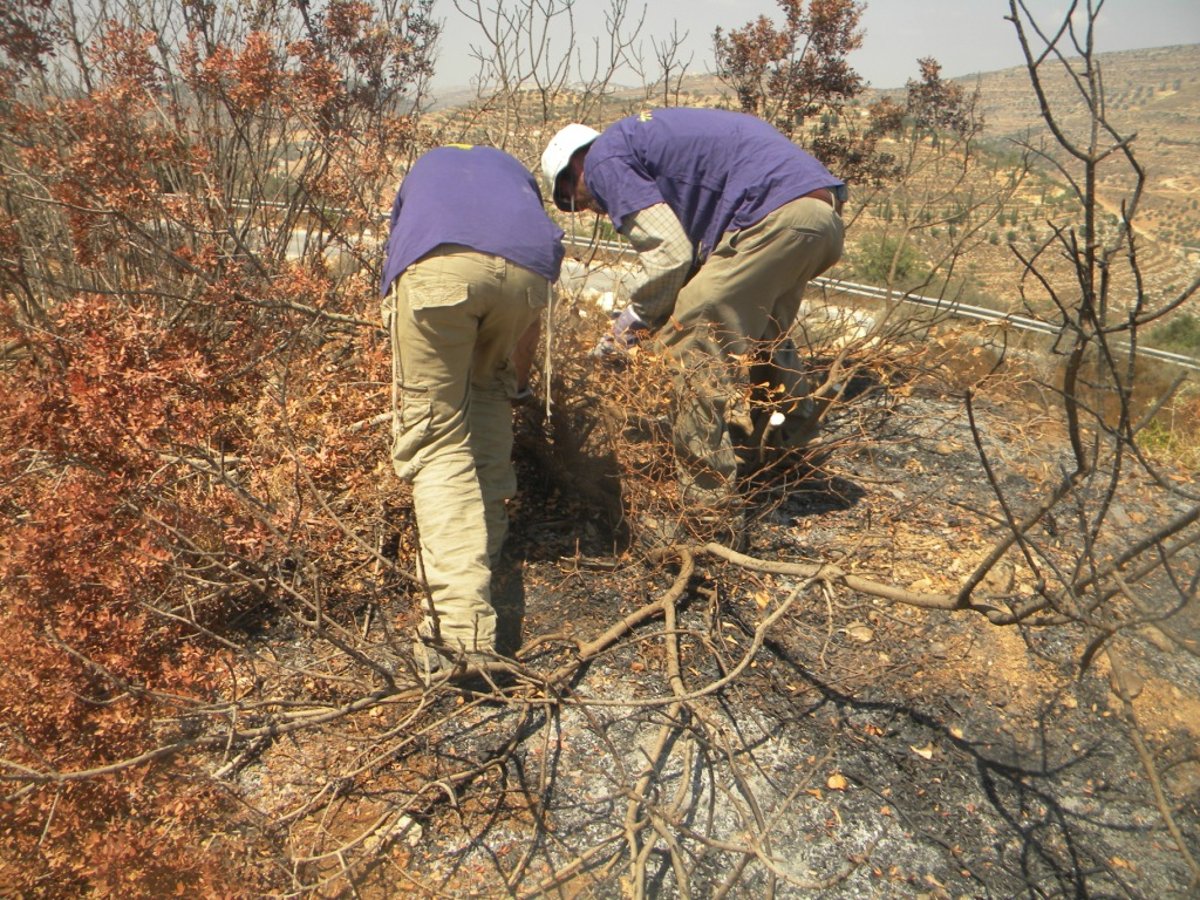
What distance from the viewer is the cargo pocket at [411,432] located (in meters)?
2.83

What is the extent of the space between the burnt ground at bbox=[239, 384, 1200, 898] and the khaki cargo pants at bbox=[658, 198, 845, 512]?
0.41 metres

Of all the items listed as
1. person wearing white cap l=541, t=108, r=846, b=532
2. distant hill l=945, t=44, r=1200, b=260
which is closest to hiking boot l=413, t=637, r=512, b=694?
person wearing white cap l=541, t=108, r=846, b=532

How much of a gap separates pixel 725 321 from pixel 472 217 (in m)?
1.15

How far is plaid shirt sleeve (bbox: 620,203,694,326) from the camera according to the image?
3.18 m

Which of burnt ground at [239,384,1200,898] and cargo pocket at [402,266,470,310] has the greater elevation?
cargo pocket at [402,266,470,310]

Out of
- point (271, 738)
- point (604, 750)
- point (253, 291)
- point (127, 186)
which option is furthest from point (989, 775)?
point (127, 186)

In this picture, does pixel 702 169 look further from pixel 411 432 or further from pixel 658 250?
pixel 411 432

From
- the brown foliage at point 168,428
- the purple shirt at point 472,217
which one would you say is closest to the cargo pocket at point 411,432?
the brown foliage at point 168,428

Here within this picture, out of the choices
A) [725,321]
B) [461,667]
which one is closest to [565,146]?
[725,321]

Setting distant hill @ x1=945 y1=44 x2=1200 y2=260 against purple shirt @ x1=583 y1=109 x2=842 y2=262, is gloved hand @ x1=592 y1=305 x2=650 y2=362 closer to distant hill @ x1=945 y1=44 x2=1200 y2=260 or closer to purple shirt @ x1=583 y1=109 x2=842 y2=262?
purple shirt @ x1=583 y1=109 x2=842 y2=262

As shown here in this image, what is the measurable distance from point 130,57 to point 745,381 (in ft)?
10.1

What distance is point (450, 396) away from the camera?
2842mm

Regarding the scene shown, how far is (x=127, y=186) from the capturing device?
323 centimetres

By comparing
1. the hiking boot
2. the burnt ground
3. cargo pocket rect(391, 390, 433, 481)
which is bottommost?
the burnt ground
